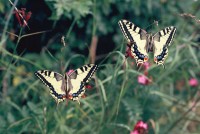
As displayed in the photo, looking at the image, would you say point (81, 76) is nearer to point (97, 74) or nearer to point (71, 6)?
point (71, 6)

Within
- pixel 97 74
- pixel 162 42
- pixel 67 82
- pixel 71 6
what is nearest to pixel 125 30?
pixel 162 42

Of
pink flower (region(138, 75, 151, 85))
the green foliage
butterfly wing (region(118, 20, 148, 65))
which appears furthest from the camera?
pink flower (region(138, 75, 151, 85))

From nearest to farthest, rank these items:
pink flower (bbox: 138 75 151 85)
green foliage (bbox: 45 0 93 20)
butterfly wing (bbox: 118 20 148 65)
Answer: butterfly wing (bbox: 118 20 148 65) < green foliage (bbox: 45 0 93 20) < pink flower (bbox: 138 75 151 85)

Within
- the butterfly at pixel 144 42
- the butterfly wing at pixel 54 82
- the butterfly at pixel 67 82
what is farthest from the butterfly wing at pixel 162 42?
the butterfly wing at pixel 54 82

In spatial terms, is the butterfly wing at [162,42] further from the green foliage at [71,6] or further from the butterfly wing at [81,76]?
the green foliage at [71,6]

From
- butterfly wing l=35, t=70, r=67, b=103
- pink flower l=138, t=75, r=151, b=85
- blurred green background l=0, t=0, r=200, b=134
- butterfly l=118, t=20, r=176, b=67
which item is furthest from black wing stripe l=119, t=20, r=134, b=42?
pink flower l=138, t=75, r=151, b=85

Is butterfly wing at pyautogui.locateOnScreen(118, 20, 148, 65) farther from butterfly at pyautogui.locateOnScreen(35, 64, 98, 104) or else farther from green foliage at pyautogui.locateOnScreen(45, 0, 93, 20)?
green foliage at pyautogui.locateOnScreen(45, 0, 93, 20)

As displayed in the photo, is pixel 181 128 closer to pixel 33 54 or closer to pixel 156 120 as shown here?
pixel 156 120
